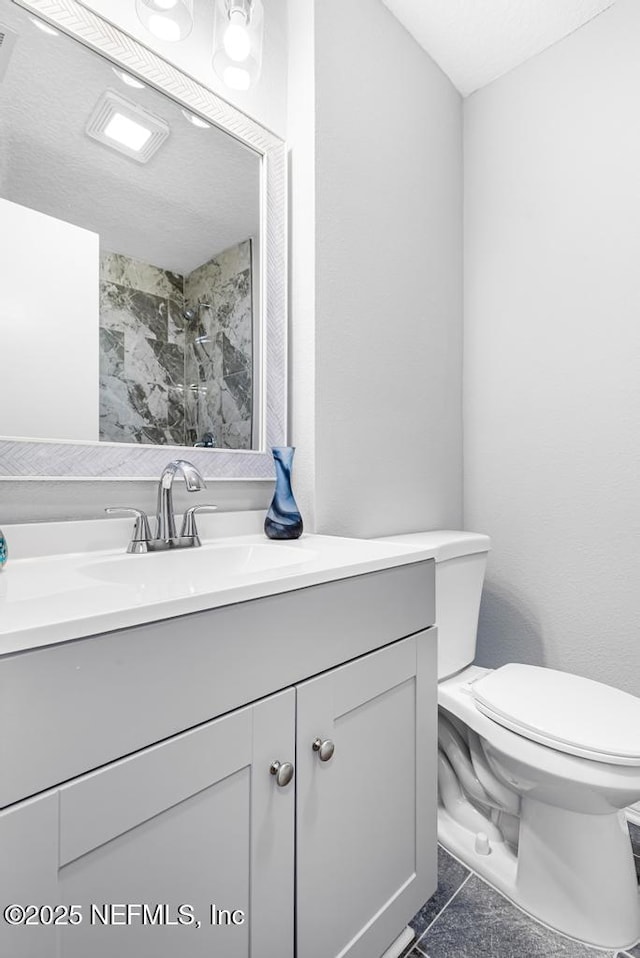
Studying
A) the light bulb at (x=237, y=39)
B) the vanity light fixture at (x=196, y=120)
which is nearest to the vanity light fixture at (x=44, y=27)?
the vanity light fixture at (x=196, y=120)

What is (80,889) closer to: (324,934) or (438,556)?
(324,934)

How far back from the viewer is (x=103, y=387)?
1.05 m

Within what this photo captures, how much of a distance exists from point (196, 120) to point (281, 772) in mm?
1384

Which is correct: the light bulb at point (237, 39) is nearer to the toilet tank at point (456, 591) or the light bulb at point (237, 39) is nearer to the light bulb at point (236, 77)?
the light bulb at point (236, 77)

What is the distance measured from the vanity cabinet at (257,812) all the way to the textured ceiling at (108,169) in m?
0.87

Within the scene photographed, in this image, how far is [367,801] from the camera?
87cm

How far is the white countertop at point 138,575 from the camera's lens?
20.5 inches

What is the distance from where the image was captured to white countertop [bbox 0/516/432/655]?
520 millimetres

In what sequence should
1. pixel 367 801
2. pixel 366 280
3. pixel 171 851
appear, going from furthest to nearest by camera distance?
pixel 366 280, pixel 367 801, pixel 171 851

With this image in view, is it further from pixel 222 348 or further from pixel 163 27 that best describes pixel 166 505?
pixel 163 27

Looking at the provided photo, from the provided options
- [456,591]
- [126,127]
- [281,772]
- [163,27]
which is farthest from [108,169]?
[456,591]

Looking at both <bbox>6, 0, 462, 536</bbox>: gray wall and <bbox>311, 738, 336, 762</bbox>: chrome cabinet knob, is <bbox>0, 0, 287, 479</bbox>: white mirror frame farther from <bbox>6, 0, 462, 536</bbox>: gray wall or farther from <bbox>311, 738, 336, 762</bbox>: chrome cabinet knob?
<bbox>311, 738, 336, 762</bbox>: chrome cabinet knob

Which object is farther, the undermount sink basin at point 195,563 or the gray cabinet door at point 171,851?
the undermount sink basin at point 195,563

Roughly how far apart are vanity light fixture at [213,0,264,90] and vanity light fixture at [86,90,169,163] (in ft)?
0.72
